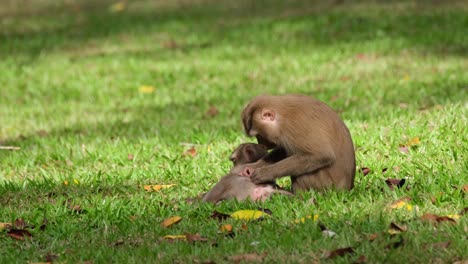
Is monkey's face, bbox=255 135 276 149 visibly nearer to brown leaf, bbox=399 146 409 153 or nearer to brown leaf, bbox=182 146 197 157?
brown leaf, bbox=399 146 409 153

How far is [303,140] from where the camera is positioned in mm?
6461

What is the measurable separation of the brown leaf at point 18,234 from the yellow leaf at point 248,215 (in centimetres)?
133

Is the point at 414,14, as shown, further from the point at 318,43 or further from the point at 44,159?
the point at 44,159

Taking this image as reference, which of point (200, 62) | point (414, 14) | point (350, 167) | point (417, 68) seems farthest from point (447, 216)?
point (414, 14)

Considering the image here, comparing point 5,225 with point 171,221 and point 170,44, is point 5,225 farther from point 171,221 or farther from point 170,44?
point 170,44

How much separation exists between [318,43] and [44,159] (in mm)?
6821

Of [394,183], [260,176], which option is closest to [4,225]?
[260,176]

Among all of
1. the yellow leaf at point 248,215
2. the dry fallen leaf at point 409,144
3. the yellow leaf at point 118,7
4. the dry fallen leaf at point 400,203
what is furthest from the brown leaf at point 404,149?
the yellow leaf at point 118,7

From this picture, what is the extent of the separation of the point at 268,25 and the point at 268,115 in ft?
33.7

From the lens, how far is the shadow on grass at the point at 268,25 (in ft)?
49.6

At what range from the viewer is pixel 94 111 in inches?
485

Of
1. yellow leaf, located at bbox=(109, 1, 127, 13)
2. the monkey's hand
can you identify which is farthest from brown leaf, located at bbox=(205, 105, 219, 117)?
yellow leaf, located at bbox=(109, 1, 127, 13)

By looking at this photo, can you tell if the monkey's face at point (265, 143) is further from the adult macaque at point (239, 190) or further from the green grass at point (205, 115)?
the green grass at point (205, 115)

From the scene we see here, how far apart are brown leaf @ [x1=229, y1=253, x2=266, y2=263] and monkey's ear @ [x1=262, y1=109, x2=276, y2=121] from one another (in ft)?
4.49
